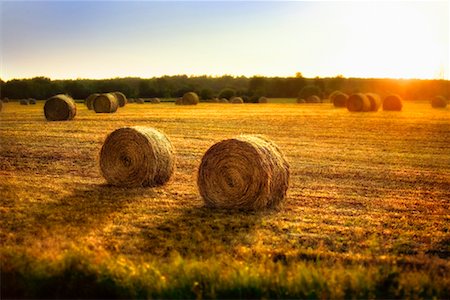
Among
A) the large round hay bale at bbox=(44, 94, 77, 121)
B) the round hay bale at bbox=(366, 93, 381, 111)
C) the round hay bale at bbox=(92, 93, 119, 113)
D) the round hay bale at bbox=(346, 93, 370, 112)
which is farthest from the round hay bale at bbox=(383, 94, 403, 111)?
the large round hay bale at bbox=(44, 94, 77, 121)

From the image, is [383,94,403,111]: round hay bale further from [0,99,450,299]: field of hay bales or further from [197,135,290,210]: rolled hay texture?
[197,135,290,210]: rolled hay texture

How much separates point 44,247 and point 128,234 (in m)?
1.94

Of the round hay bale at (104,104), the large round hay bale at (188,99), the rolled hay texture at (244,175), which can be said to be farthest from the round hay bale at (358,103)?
the rolled hay texture at (244,175)

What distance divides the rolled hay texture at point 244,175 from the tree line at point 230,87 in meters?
48.1

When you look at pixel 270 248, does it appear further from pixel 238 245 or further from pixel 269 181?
pixel 269 181

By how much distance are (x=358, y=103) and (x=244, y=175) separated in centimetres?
3285

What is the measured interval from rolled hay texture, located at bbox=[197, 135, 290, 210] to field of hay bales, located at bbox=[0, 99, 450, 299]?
14.1 inches

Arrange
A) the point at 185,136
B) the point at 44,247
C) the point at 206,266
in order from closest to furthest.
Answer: the point at 206,266 → the point at 44,247 → the point at 185,136

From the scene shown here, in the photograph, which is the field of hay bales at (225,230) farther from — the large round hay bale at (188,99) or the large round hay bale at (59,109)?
the large round hay bale at (188,99)

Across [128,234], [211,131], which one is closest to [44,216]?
[128,234]

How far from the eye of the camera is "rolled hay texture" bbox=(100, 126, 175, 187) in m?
13.0

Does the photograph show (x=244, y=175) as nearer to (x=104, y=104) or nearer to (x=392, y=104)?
(x=104, y=104)

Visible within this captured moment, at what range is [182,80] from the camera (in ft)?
305

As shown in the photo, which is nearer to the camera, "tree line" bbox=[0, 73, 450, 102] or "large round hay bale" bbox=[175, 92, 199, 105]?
"large round hay bale" bbox=[175, 92, 199, 105]
